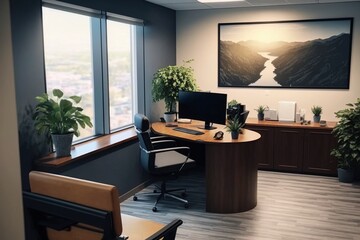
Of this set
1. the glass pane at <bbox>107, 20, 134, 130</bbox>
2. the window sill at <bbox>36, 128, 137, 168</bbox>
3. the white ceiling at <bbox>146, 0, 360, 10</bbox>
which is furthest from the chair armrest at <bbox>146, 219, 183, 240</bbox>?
the white ceiling at <bbox>146, 0, 360, 10</bbox>

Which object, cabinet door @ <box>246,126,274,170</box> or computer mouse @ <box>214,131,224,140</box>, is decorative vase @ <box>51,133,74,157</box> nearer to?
computer mouse @ <box>214,131,224,140</box>

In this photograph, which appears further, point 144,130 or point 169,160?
point 169,160

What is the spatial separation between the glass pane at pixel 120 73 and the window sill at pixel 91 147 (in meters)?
0.17

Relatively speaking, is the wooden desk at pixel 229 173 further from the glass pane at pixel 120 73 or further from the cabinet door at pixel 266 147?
the cabinet door at pixel 266 147

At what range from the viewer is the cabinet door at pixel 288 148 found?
4.19 metres

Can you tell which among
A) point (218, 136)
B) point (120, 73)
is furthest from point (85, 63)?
point (218, 136)

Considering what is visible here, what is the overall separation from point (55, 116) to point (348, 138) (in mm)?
2732

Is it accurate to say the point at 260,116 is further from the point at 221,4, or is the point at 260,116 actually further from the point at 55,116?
the point at 55,116

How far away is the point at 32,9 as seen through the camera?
8.16ft

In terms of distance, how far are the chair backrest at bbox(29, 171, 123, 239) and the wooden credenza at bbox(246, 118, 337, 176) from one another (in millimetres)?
2855

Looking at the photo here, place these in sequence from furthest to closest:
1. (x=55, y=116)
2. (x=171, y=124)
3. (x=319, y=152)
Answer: (x=319, y=152)
(x=171, y=124)
(x=55, y=116)

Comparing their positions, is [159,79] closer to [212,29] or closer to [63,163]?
[212,29]

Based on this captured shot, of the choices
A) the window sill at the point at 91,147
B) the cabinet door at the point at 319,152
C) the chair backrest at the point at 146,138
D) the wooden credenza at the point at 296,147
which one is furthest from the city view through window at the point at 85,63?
the cabinet door at the point at 319,152

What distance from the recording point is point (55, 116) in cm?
249
